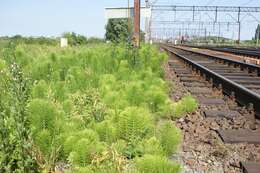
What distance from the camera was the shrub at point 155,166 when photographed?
107 inches

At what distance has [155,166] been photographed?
272 cm

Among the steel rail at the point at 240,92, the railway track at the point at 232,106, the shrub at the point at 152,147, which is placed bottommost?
the railway track at the point at 232,106

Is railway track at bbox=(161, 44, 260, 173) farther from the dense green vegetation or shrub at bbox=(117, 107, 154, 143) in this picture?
shrub at bbox=(117, 107, 154, 143)

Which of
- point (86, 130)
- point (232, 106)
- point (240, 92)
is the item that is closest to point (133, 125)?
point (86, 130)

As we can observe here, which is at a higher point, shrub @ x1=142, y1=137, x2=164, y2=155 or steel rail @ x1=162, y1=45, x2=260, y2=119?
shrub @ x1=142, y1=137, x2=164, y2=155

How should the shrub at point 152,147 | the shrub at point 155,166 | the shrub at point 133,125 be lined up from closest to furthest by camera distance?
the shrub at point 155,166 < the shrub at point 152,147 < the shrub at point 133,125

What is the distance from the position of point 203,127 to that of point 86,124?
64.0 inches

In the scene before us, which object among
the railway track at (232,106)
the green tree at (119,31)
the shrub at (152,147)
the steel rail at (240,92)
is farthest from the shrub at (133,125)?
the green tree at (119,31)

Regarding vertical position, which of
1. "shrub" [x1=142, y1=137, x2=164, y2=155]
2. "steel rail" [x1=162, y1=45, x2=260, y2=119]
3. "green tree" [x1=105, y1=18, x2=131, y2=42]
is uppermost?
"green tree" [x1=105, y1=18, x2=131, y2=42]

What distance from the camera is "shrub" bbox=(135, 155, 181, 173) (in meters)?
2.72

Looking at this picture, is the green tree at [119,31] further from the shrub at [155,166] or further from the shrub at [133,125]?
the shrub at [155,166]

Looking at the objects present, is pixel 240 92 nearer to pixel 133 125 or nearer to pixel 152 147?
pixel 133 125

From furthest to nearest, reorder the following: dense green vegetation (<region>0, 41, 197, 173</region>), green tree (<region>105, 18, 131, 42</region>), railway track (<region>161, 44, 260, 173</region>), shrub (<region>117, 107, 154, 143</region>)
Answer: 1. green tree (<region>105, 18, 131, 42</region>)
2. railway track (<region>161, 44, 260, 173</region>)
3. shrub (<region>117, 107, 154, 143</region>)
4. dense green vegetation (<region>0, 41, 197, 173</region>)

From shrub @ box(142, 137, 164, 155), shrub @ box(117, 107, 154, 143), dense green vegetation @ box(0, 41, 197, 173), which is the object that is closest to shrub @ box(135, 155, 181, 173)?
dense green vegetation @ box(0, 41, 197, 173)
